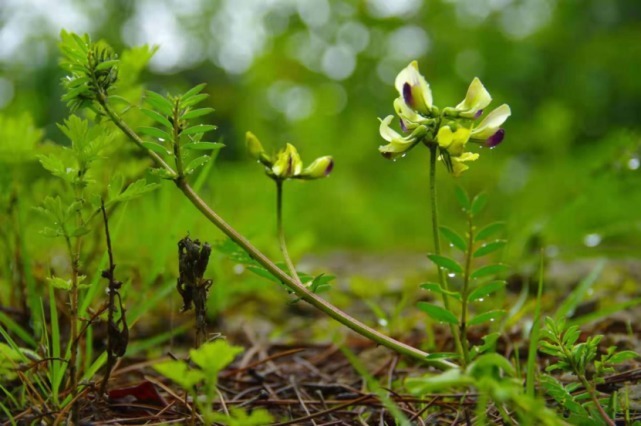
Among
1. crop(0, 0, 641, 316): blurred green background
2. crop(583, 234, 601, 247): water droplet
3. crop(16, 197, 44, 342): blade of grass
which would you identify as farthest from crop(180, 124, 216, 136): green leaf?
crop(0, 0, 641, 316): blurred green background

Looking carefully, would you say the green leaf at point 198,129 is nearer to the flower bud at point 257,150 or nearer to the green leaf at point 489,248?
the flower bud at point 257,150

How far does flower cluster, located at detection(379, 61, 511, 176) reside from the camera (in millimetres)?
814

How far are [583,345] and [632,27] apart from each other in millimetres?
5039

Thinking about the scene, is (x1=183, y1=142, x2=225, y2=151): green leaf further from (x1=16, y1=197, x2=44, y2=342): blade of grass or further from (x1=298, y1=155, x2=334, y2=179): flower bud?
(x1=16, y1=197, x2=44, y2=342): blade of grass

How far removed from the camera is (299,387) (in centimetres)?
116

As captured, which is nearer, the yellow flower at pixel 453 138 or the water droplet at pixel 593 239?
the yellow flower at pixel 453 138

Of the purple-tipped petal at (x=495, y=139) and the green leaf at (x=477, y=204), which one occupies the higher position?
the purple-tipped petal at (x=495, y=139)

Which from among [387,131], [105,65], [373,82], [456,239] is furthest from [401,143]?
[373,82]

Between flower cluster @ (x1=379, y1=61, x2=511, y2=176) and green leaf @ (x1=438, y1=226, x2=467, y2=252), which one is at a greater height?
flower cluster @ (x1=379, y1=61, x2=511, y2=176)

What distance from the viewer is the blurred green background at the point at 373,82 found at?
12.3 ft

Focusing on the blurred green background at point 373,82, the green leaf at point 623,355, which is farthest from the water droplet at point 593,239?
the blurred green background at point 373,82

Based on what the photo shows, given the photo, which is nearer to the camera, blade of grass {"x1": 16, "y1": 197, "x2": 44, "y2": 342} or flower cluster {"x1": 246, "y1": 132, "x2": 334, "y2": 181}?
flower cluster {"x1": 246, "y1": 132, "x2": 334, "y2": 181}

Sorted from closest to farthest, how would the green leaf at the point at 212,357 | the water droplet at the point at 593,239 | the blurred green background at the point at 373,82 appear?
1. the green leaf at the point at 212,357
2. the water droplet at the point at 593,239
3. the blurred green background at the point at 373,82

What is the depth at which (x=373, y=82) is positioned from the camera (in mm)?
5641
